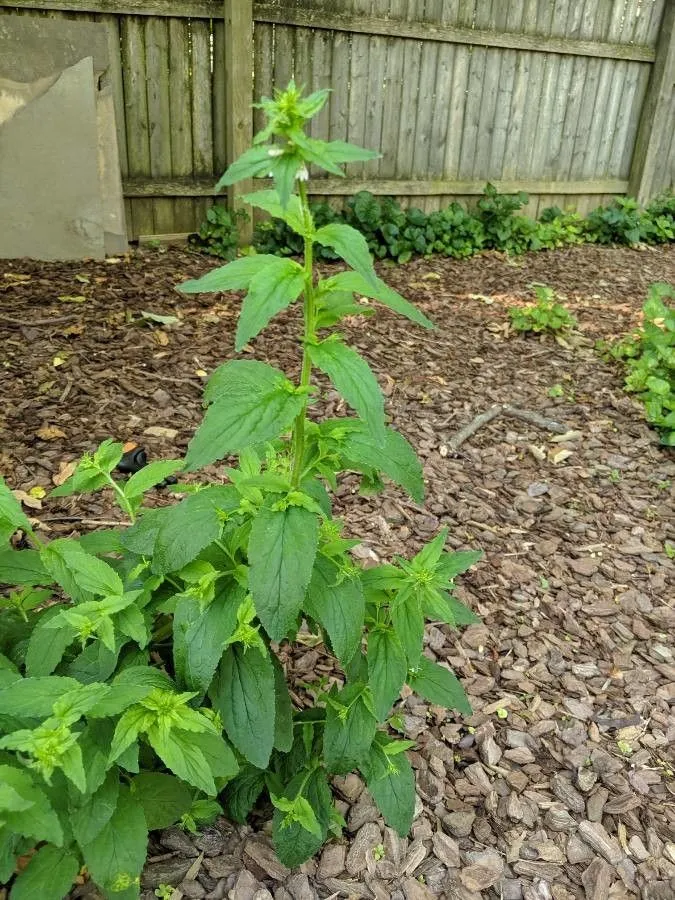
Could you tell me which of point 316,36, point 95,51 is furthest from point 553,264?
point 95,51

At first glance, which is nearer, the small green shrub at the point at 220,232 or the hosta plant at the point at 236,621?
the hosta plant at the point at 236,621

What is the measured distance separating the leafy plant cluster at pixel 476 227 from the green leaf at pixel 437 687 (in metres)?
4.58

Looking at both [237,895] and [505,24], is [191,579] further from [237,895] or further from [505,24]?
[505,24]

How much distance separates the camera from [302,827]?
72.9 inches

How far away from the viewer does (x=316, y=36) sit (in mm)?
6332

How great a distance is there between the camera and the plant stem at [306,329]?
1.33m

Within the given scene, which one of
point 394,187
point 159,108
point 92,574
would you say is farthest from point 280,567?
point 394,187

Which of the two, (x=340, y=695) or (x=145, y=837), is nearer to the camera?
(x=145, y=837)

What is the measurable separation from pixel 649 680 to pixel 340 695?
150cm

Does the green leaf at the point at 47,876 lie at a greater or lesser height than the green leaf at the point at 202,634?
lesser

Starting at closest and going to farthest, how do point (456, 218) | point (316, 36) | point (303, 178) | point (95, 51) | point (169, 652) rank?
point (303, 178)
point (169, 652)
point (95, 51)
point (316, 36)
point (456, 218)

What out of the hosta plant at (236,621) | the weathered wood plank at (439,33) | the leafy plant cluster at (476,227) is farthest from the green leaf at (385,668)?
the weathered wood plank at (439,33)

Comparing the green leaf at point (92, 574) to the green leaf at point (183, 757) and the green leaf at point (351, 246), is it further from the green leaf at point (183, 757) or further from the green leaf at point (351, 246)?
the green leaf at point (351, 246)

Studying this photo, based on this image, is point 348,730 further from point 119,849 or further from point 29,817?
point 29,817
